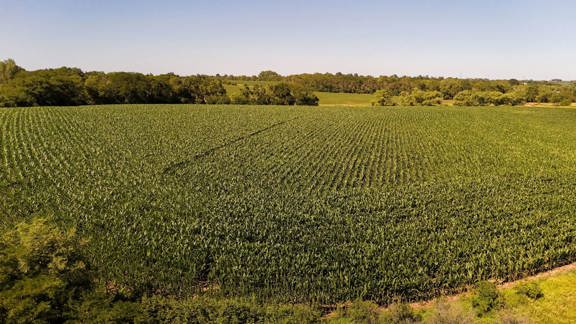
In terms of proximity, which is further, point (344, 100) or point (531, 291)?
point (344, 100)

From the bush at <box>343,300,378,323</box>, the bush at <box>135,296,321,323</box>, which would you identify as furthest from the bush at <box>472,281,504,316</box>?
the bush at <box>135,296,321,323</box>

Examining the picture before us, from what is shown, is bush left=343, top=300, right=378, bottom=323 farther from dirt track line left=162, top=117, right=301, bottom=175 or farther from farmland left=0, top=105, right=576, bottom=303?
dirt track line left=162, top=117, right=301, bottom=175

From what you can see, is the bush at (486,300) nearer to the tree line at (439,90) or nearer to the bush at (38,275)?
the bush at (38,275)

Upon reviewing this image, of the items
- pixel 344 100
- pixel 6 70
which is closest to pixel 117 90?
pixel 6 70

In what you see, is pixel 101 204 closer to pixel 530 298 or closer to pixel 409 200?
Result: pixel 409 200

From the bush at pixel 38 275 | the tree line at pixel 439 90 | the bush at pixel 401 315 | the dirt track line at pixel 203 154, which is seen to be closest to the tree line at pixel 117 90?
the tree line at pixel 439 90

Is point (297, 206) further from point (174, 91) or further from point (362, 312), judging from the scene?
point (174, 91)

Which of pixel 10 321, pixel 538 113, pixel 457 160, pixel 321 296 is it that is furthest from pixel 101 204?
pixel 538 113
